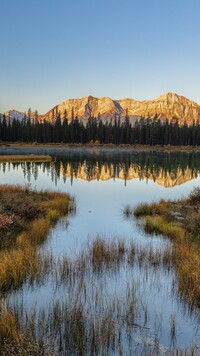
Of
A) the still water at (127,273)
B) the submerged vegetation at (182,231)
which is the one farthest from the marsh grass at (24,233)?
the submerged vegetation at (182,231)

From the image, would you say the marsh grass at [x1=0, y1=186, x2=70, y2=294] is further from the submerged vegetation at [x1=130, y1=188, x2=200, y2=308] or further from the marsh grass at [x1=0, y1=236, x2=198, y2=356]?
the submerged vegetation at [x1=130, y1=188, x2=200, y2=308]

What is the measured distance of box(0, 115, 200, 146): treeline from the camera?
127 metres

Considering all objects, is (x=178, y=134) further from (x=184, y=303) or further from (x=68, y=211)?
(x=184, y=303)

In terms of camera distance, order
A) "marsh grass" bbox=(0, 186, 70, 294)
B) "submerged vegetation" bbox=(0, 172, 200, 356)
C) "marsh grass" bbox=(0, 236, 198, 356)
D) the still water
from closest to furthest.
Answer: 1. "marsh grass" bbox=(0, 236, 198, 356)
2. "submerged vegetation" bbox=(0, 172, 200, 356)
3. the still water
4. "marsh grass" bbox=(0, 186, 70, 294)

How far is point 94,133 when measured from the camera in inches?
5615

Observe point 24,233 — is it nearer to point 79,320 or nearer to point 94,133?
point 79,320

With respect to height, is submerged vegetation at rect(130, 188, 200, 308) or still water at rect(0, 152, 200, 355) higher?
submerged vegetation at rect(130, 188, 200, 308)

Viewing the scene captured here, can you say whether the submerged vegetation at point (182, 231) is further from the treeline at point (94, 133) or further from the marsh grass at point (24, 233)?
the treeline at point (94, 133)

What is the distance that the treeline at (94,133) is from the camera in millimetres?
127075

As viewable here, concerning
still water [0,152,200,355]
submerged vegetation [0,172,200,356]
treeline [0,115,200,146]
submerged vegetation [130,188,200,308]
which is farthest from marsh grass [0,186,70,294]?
treeline [0,115,200,146]

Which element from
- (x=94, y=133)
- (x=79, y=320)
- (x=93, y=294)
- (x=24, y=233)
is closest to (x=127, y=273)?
(x=93, y=294)

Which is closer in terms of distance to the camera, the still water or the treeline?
the still water

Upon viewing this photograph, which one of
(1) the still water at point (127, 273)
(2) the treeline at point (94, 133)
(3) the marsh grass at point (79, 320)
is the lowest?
(1) the still water at point (127, 273)

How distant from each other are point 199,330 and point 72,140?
415ft
